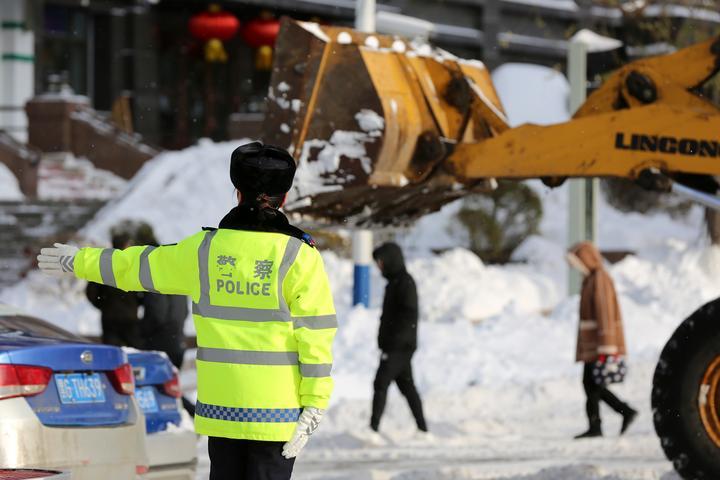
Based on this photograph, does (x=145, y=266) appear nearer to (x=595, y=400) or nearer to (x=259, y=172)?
(x=259, y=172)

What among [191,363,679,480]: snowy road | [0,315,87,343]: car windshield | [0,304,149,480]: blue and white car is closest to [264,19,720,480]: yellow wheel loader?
[191,363,679,480]: snowy road

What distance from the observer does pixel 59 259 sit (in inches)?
225

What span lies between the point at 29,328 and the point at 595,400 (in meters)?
5.93

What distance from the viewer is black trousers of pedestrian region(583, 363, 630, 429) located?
1223 cm

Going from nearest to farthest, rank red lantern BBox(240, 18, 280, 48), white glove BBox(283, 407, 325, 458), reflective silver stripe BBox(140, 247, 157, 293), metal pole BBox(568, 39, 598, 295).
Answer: white glove BBox(283, 407, 325, 458) < reflective silver stripe BBox(140, 247, 157, 293) < metal pole BBox(568, 39, 598, 295) < red lantern BBox(240, 18, 280, 48)

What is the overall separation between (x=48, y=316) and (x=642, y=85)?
11.8 m

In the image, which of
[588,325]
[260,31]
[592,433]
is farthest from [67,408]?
[260,31]

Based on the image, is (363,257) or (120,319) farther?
(363,257)

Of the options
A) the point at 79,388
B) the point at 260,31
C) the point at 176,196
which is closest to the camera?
the point at 79,388

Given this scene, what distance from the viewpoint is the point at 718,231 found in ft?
80.5

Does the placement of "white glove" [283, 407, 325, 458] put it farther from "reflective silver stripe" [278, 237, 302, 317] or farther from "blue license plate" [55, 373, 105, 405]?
"blue license plate" [55, 373, 105, 405]

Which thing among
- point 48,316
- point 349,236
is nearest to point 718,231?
point 349,236

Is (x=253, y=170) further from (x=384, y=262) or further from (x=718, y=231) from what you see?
(x=718, y=231)

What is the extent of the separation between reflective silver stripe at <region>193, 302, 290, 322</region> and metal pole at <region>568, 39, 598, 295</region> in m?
15.4
